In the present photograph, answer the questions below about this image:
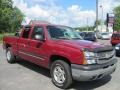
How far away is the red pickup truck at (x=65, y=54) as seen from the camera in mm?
6934

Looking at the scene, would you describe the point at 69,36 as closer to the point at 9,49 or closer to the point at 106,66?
the point at 106,66

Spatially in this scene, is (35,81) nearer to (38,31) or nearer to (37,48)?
(37,48)

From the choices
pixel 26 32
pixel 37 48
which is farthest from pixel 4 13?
pixel 37 48

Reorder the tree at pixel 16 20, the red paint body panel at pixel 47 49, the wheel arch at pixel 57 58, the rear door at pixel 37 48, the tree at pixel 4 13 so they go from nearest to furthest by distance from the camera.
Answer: the red paint body panel at pixel 47 49, the wheel arch at pixel 57 58, the rear door at pixel 37 48, the tree at pixel 4 13, the tree at pixel 16 20

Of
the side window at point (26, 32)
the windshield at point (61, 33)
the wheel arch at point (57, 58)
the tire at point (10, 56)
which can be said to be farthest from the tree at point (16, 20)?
the wheel arch at point (57, 58)

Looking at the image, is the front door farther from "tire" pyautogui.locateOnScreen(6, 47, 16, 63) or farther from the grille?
"tire" pyautogui.locateOnScreen(6, 47, 16, 63)

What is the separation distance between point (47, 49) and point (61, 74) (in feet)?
3.31

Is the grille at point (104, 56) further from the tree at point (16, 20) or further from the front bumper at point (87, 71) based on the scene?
the tree at point (16, 20)

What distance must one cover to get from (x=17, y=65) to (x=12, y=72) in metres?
1.48

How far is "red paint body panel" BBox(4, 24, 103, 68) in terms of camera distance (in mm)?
7070

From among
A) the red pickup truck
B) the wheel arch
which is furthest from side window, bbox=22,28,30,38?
the wheel arch

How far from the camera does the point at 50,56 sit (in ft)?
26.2

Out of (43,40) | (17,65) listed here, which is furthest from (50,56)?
(17,65)

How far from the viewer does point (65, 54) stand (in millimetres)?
7258
